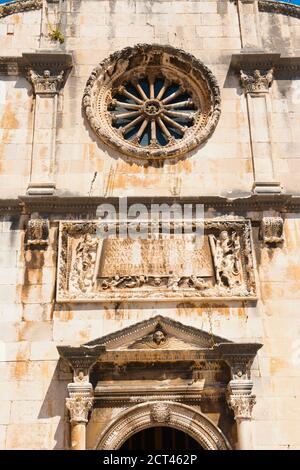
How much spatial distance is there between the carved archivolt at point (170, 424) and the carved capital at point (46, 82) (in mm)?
6446

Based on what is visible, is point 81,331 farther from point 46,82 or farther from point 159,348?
point 46,82

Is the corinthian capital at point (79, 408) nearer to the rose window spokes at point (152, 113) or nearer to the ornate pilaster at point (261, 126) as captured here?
the ornate pilaster at point (261, 126)

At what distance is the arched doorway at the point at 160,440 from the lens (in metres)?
10.5

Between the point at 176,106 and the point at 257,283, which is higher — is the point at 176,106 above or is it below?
above

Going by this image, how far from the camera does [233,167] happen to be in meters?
12.4

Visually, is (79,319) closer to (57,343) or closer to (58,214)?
(57,343)

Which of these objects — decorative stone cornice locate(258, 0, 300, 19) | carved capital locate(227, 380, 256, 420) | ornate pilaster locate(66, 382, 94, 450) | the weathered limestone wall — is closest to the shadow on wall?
the weathered limestone wall

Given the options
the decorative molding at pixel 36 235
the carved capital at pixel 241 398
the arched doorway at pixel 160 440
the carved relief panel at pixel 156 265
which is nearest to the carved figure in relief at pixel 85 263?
the carved relief panel at pixel 156 265

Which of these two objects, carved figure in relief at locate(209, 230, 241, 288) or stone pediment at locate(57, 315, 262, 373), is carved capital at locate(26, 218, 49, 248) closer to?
stone pediment at locate(57, 315, 262, 373)

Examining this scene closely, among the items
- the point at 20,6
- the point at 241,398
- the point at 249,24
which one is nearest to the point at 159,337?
the point at 241,398

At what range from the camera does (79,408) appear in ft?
32.7

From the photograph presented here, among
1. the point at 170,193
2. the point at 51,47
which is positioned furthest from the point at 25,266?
the point at 51,47

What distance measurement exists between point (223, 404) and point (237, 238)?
2.99 meters

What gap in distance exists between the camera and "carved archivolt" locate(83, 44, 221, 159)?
1265 centimetres
